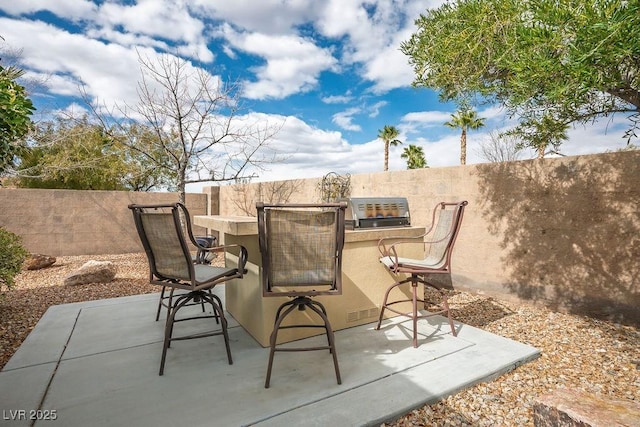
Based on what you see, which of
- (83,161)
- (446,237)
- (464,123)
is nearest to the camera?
(446,237)

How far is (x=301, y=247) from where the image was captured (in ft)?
6.23

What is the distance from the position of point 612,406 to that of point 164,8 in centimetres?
662

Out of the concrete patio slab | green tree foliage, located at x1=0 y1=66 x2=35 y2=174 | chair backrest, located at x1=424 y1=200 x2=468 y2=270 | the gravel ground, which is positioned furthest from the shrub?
chair backrest, located at x1=424 y1=200 x2=468 y2=270

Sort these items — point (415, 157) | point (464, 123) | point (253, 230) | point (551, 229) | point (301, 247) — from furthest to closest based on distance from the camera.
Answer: point (415, 157) < point (464, 123) < point (551, 229) < point (253, 230) < point (301, 247)

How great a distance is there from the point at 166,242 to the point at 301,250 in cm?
90

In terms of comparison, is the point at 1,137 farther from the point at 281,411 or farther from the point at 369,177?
the point at 369,177

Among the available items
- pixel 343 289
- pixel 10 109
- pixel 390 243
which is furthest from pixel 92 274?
pixel 390 243

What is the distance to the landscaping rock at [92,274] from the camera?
4832mm

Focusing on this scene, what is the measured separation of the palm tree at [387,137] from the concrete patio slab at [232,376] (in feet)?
63.8

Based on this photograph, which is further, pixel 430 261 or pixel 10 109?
pixel 430 261

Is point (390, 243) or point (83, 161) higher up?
point (83, 161)

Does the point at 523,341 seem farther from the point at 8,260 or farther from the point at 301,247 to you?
the point at 8,260

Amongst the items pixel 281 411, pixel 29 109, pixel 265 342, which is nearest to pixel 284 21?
pixel 29 109

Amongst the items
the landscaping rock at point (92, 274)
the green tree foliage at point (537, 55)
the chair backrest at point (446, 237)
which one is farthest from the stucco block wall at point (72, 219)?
the green tree foliage at point (537, 55)
